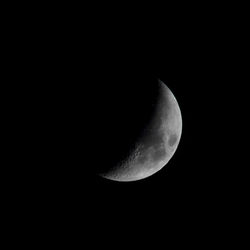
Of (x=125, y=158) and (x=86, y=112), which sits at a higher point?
(x=86, y=112)

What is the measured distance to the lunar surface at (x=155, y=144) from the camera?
16.9ft

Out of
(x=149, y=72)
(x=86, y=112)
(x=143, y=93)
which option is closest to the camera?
(x=86, y=112)

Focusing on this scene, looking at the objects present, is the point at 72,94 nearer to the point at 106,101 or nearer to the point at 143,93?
the point at 106,101

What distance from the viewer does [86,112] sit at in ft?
15.3

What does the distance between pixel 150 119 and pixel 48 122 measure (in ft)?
5.45

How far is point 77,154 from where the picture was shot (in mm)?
4824

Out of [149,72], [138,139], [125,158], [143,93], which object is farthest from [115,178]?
[149,72]

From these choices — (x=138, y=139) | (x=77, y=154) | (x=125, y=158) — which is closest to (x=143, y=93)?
(x=138, y=139)

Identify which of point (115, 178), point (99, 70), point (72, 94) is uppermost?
point (99, 70)

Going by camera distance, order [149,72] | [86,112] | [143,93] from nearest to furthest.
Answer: [86,112]
[143,93]
[149,72]

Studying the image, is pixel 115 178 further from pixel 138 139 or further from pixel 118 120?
pixel 118 120

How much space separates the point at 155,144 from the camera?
16.9 ft

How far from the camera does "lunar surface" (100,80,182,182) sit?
5.14 meters

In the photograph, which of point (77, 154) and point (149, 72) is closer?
point (77, 154)
